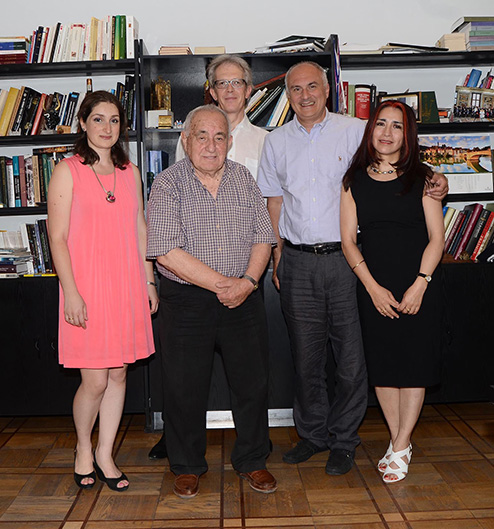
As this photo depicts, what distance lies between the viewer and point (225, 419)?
11.0 ft

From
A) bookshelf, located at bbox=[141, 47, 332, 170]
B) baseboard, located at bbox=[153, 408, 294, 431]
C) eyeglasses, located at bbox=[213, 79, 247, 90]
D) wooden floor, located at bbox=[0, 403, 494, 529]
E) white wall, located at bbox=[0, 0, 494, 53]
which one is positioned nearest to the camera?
wooden floor, located at bbox=[0, 403, 494, 529]

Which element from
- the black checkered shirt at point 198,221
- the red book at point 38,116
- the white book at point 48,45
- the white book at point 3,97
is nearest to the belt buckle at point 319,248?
the black checkered shirt at point 198,221

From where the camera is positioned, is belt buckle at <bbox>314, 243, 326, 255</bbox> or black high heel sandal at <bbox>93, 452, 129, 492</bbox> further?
belt buckle at <bbox>314, 243, 326, 255</bbox>

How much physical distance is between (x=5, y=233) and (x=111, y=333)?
1.49m

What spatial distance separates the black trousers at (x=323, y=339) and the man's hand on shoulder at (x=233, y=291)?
35 cm

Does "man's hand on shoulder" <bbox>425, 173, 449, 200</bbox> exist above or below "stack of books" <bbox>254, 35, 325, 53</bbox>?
below

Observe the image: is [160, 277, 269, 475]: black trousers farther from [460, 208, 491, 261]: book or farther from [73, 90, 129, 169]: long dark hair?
[460, 208, 491, 261]: book

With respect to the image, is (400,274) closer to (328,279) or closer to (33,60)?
(328,279)

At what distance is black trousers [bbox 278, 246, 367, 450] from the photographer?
269 cm

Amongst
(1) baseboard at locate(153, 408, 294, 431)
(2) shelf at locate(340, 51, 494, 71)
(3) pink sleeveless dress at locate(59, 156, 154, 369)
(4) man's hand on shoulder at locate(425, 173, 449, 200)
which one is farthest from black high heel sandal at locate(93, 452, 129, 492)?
(2) shelf at locate(340, 51, 494, 71)

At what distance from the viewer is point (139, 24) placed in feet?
12.7

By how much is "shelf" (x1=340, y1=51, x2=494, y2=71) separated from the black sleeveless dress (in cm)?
124

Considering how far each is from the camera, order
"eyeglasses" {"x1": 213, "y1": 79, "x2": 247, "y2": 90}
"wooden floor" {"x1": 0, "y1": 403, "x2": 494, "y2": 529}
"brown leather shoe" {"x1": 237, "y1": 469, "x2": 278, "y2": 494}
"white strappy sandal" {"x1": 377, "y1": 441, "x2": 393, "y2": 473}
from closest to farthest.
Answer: "wooden floor" {"x1": 0, "y1": 403, "x2": 494, "y2": 529}
"brown leather shoe" {"x1": 237, "y1": 469, "x2": 278, "y2": 494}
"white strappy sandal" {"x1": 377, "y1": 441, "x2": 393, "y2": 473}
"eyeglasses" {"x1": 213, "y1": 79, "x2": 247, "y2": 90}

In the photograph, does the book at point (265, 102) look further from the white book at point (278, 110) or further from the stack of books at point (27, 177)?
the stack of books at point (27, 177)
